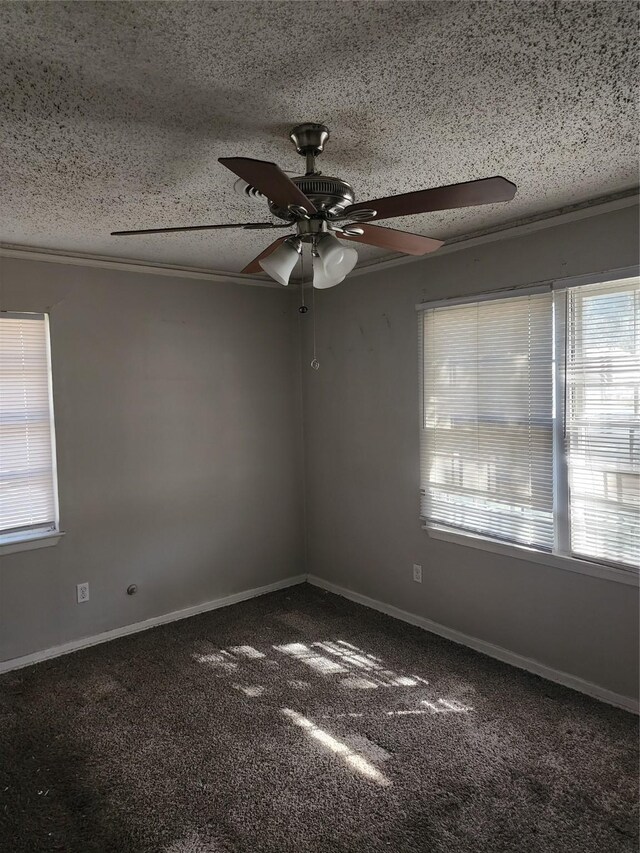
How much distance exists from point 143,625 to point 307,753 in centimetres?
173

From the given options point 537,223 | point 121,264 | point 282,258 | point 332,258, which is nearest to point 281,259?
point 282,258

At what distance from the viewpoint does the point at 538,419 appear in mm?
2975

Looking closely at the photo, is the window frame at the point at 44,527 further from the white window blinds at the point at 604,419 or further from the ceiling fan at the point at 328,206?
the white window blinds at the point at 604,419

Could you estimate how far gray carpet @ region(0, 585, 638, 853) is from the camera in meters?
2.02

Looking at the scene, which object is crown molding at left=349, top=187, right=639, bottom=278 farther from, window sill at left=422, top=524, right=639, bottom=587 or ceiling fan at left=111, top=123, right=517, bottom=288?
window sill at left=422, top=524, right=639, bottom=587

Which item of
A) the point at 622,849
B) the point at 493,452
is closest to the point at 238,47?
the point at 493,452

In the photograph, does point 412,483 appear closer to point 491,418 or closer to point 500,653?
point 491,418

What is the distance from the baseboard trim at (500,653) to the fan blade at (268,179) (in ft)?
8.80

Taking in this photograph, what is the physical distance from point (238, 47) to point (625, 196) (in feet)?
6.55

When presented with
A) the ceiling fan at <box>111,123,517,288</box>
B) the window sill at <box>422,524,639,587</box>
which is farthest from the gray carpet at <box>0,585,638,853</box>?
the ceiling fan at <box>111,123,517,288</box>

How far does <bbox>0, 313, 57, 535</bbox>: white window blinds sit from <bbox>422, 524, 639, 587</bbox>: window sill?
241 cm

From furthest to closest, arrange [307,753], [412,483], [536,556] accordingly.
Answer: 1. [412,483]
2. [536,556]
3. [307,753]

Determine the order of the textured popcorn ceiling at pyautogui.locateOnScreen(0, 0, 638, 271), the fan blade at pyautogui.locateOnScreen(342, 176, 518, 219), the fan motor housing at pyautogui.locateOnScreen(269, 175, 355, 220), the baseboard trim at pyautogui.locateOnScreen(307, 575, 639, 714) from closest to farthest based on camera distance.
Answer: the textured popcorn ceiling at pyautogui.locateOnScreen(0, 0, 638, 271)
the fan blade at pyautogui.locateOnScreen(342, 176, 518, 219)
the fan motor housing at pyautogui.locateOnScreen(269, 175, 355, 220)
the baseboard trim at pyautogui.locateOnScreen(307, 575, 639, 714)

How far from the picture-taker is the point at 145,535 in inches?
149
